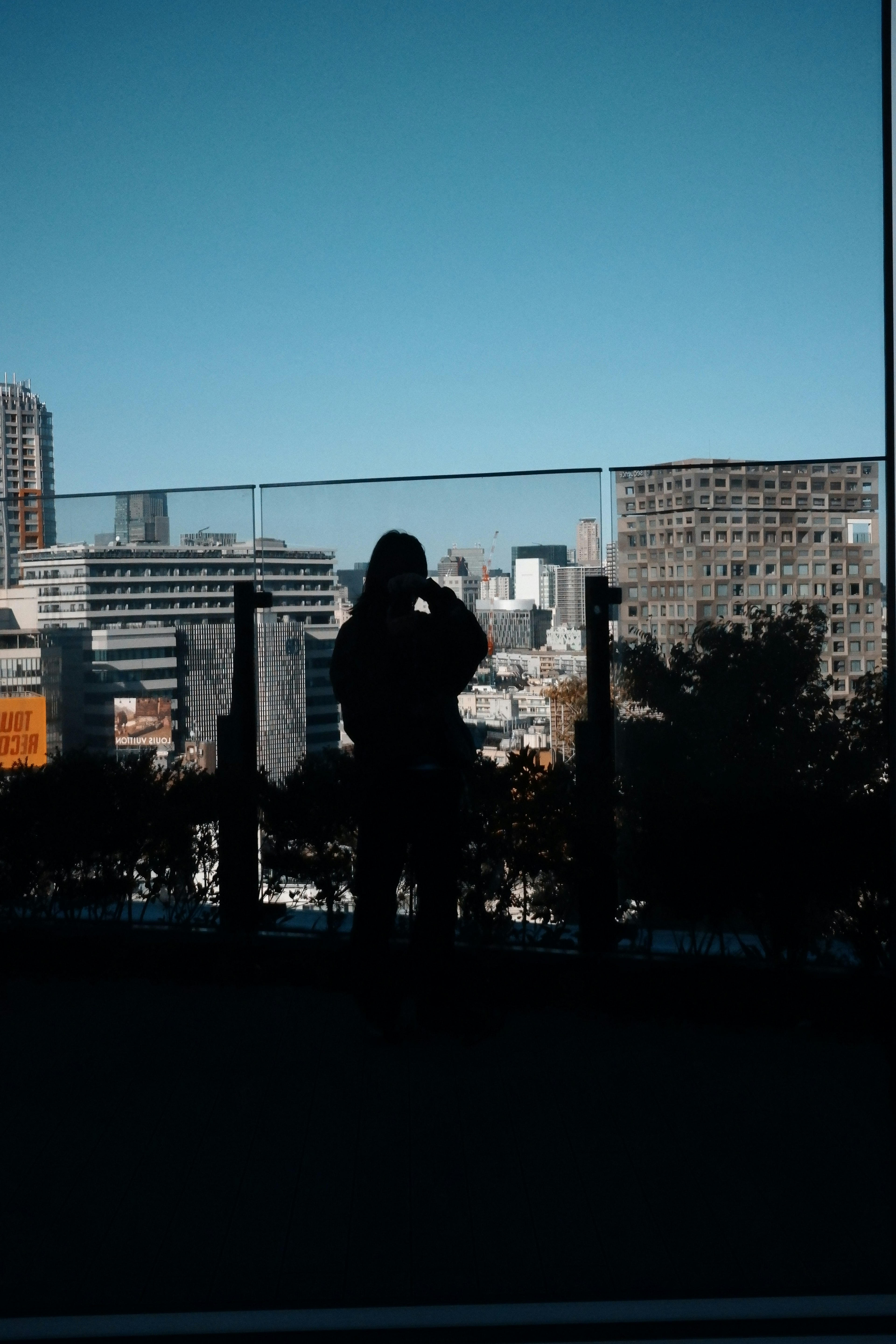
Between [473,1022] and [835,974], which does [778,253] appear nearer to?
[835,974]

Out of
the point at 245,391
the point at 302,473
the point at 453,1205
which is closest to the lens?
the point at 453,1205

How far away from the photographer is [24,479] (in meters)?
4.43

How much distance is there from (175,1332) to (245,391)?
12.4 feet

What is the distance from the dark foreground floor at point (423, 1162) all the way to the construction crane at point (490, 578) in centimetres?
121

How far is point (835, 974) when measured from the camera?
3.54 m

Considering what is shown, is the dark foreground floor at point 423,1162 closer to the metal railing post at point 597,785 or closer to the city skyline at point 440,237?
the metal railing post at point 597,785

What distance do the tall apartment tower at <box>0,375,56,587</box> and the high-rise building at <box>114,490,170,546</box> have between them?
247mm

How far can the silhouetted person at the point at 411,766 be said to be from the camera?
3.25 m

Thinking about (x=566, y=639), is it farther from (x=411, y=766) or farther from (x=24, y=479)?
(x=24, y=479)

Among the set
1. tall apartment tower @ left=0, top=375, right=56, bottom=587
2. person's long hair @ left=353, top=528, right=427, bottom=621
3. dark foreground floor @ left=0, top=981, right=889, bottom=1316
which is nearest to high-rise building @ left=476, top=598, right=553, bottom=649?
person's long hair @ left=353, top=528, right=427, bottom=621

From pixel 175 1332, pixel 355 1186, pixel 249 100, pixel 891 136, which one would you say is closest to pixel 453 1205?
pixel 355 1186

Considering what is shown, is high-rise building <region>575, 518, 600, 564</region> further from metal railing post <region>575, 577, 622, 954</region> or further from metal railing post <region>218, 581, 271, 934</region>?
metal railing post <region>218, 581, 271, 934</region>

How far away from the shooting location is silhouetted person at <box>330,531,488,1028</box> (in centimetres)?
325

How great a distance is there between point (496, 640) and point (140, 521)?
1407mm
